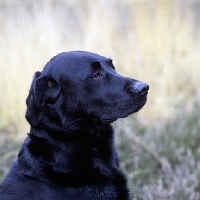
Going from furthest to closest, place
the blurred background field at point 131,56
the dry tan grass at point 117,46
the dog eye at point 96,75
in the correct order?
1. the dry tan grass at point 117,46
2. the blurred background field at point 131,56
3. the dog eye at point 96,75

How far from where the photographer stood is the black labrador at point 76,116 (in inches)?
118

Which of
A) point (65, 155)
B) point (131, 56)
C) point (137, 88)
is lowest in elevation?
point (131, 56)

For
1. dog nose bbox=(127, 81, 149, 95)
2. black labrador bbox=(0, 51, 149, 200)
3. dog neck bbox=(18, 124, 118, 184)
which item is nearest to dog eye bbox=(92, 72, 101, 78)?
black labrador bbox=(0, 51, 149, 200)

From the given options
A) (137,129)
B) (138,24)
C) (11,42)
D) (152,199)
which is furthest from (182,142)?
(11,42)

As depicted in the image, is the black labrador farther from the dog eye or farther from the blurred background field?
the blurred background field

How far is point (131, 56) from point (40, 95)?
3.84 m

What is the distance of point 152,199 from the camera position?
13.0 ft

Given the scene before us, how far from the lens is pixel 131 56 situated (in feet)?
22.2

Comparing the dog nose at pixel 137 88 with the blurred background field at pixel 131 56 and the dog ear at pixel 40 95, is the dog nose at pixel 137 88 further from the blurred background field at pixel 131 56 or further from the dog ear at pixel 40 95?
the blurred background field at pixel 131 56

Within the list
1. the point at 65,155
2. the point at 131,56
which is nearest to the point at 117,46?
the point at 131,56

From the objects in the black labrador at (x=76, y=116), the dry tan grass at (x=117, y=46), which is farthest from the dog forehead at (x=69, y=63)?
the dry tan grass at (x=117, y=46)

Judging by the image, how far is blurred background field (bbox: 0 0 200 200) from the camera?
559cm

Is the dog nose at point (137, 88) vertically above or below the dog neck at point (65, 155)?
above

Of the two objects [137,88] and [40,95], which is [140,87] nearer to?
[137,88]
